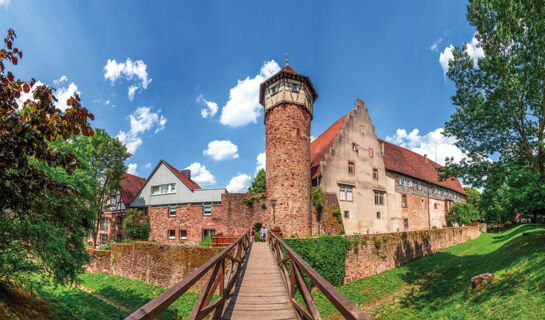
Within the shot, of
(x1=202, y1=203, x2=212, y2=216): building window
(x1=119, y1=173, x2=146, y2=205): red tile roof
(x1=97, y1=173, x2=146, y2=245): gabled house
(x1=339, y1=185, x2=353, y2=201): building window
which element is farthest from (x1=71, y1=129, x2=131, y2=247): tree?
(x1=339, y1=185, x2=353, y2=201): building window

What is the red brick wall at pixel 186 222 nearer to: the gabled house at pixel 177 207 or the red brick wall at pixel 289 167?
the gabled house at pixel 177 207

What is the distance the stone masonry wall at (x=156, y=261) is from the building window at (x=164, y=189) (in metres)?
8.29

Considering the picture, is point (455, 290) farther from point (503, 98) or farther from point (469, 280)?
point (503, 98)

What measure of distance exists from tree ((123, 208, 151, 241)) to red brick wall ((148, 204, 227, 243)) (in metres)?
0.58

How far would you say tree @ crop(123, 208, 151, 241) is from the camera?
86.9 ft

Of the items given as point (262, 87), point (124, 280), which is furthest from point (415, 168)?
point (124, 280)

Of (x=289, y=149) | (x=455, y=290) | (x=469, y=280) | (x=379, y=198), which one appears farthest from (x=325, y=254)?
(x=379, y=198)

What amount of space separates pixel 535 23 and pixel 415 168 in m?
25.8

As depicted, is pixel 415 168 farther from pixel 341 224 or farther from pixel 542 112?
pixel 542 112

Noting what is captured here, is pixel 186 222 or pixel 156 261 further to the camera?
pixel 186 222

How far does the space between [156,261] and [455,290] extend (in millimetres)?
17652

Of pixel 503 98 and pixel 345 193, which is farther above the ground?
pixel 503 98

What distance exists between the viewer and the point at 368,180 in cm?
2589

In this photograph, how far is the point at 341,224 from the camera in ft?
Answer: 67.6
